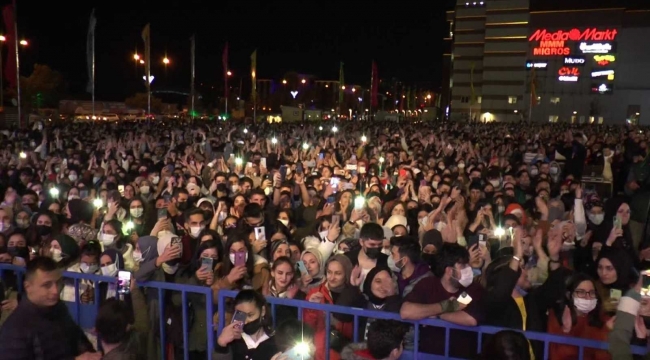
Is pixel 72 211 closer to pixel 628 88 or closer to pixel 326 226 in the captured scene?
pixel 326 226

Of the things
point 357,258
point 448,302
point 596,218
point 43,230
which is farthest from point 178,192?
point 596,218

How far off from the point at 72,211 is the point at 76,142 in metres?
9.07

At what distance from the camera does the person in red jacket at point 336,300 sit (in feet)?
13.1

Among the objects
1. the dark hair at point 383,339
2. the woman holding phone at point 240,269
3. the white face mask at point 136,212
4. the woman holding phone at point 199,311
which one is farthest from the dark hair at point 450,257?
the white face mask at point 136,212

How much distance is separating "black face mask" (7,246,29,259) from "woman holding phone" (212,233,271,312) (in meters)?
2.16

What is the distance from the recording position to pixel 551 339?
133 inches

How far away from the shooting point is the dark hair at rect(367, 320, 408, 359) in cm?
321

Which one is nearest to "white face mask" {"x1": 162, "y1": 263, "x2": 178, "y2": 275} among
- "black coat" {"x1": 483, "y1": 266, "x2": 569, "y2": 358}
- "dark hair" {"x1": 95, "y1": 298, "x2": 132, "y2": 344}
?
"dark hair" {"x1": 95, "y1": 298, "x2": 132, "y2": 344}

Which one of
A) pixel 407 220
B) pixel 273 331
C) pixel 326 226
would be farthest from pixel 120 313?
pixel 407 220

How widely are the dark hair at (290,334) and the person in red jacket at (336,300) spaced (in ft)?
0.90

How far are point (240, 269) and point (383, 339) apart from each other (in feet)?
5.67

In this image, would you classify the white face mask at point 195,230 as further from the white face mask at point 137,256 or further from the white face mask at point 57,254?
the white face mask at point 57,254

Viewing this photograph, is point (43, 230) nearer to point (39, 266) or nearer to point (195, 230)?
point (195, 230)

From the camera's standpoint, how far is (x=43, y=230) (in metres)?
6.55
